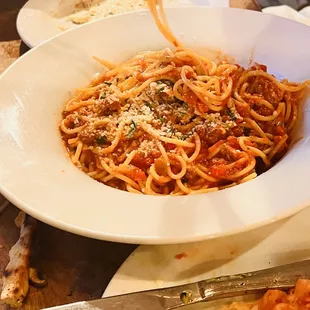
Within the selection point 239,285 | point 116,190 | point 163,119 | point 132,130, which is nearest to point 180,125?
point 163,119

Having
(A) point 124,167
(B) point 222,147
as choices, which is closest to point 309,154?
(B) point 222,147

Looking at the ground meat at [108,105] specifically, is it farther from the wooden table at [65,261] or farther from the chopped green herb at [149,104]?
the wooden table at [65,261]

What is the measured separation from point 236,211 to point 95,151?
2.40 feet

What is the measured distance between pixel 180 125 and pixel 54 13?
1653 millimetres

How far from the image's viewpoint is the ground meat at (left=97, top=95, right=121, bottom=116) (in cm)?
193

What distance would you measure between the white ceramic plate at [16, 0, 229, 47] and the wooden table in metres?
1.31

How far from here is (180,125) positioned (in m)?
1.89

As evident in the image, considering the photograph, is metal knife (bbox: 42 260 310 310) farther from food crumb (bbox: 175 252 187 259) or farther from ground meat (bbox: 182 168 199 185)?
ground meat (bbox: 182 168 199 185)

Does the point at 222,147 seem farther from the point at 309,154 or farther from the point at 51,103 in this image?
the point at 51,103

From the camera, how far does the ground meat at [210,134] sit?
1.79 m

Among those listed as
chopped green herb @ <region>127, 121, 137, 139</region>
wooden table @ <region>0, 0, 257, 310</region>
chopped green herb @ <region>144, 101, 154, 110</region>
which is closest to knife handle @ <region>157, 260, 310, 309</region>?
wooden table @ <region>0, 0, 257, 310</region>

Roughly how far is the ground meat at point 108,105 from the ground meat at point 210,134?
0.35 meters

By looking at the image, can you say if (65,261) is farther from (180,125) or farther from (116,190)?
(180,125)

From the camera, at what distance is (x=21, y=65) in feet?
6.53
